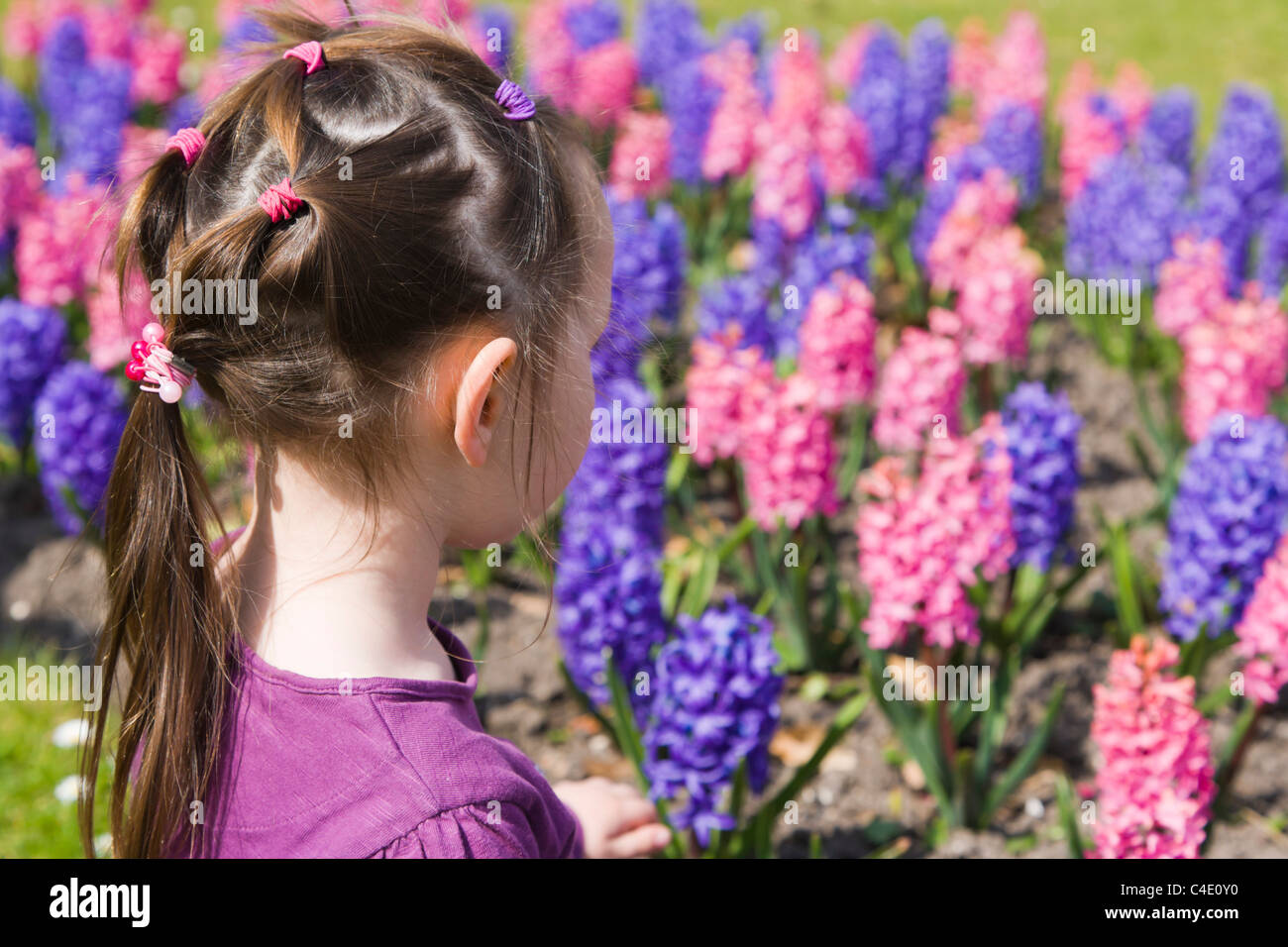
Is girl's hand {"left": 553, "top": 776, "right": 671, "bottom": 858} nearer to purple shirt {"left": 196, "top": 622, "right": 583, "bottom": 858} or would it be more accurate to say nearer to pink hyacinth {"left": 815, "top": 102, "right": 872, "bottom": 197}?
purple shirt {"left": 196, "top": 622, "right": 583, "bottom": 858}

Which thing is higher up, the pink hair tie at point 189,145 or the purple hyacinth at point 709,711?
the pink hair tie at point 189,145

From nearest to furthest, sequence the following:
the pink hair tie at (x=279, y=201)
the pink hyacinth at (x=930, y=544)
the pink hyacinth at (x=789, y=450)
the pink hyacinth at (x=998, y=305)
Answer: the pink hair tie at (x=279, y=201) → the pink hyacinth at (x=930, y=544) → the pink hyacinth at (x=789, y=450) → the pink hyacinth at (x=998, y=305)

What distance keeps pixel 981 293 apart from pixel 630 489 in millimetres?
1425

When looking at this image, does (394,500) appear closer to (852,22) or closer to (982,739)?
(982,739)

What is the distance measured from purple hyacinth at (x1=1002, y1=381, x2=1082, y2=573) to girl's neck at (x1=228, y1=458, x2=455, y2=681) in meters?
1.73

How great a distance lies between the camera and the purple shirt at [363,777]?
1369 millimetres

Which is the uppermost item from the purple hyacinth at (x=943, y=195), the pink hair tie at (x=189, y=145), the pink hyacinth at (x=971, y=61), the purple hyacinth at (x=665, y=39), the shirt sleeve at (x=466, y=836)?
the purple hyacinth at (x=665, y=39)

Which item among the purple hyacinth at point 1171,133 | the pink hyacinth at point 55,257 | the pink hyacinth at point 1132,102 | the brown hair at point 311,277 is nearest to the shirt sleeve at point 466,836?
the brown hair at point 311,277

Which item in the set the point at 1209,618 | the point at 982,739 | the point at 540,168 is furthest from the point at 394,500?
the point at 1209,618

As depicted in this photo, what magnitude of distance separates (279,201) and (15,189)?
4172 mm

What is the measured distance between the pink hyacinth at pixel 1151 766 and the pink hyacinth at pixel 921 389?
1.16 m

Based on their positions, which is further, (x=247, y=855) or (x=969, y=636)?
(x=969, y=636)

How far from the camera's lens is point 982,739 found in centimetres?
272

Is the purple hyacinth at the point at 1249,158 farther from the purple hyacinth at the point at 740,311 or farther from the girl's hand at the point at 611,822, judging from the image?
the girl's hand at the point at 611,822
